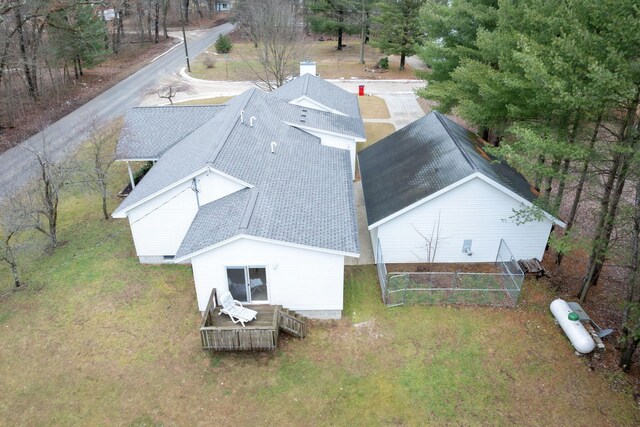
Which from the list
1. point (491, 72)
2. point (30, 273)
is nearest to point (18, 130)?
point (30, 273)

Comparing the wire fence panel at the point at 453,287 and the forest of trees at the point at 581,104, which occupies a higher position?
the forest of trees at the point at 581,104

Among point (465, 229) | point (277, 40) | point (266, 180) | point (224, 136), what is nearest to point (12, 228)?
point (224, 136)

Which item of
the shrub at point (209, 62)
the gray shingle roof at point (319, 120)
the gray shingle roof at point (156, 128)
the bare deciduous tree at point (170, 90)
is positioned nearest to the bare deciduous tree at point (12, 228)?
the gray shingle roof at point (156, 128)

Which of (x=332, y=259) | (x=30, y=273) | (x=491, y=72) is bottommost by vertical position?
(x=30, y=273)

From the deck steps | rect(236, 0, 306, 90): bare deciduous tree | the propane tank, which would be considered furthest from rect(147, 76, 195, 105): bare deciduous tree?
the propane tank

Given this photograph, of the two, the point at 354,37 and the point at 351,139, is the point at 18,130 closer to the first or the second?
the point at 351,139

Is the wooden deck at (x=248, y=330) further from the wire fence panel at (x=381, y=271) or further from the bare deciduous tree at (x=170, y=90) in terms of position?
the bare deciduous tree at (x=170, y=90)
